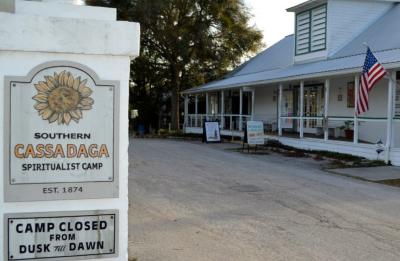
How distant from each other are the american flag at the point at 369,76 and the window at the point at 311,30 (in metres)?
8.36

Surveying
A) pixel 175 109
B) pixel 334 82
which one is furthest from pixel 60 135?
pixel 175 109

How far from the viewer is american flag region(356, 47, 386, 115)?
1394 centimetres

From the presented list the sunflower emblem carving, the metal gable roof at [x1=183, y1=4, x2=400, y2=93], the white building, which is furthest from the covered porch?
the sunflower emblem carving

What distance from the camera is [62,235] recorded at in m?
3.09

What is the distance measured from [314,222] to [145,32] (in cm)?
3094

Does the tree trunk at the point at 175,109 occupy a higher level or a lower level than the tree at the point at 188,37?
lower

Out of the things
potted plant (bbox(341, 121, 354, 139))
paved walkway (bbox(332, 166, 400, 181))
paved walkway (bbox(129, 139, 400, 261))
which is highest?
potted plant (bbox(341, 121, 354, 139))

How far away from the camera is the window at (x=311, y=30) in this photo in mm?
22625

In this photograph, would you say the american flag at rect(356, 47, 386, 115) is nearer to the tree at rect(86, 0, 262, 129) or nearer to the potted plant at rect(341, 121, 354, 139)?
the potted plant at rect(341, 121, 354, 139)

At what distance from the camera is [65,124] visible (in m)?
3.05

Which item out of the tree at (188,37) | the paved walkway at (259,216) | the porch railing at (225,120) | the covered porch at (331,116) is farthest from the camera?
the tree at (188,37)

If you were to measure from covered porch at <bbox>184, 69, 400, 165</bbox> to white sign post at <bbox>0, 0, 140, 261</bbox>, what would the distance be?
1375cm

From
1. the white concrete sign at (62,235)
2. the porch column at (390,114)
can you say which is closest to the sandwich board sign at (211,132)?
the porch column at (390,114)

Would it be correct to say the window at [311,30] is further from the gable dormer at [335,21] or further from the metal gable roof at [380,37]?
the metal gable roof at [380,37]
